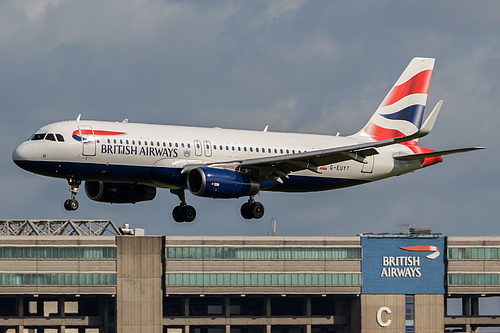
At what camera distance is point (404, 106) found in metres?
102

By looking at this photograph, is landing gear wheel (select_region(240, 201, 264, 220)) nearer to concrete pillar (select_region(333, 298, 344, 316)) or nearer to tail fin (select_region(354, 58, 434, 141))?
tail fin (select_region(354, 58, 434, 141))

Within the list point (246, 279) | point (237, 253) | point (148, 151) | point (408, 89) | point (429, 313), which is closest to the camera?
point (148, 151)

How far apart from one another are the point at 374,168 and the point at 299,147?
24.4 ft

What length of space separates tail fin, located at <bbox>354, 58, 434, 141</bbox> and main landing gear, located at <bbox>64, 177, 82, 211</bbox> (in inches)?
1086

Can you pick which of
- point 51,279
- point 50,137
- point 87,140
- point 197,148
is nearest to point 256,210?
point 197,148

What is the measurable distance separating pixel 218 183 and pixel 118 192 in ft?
34.8

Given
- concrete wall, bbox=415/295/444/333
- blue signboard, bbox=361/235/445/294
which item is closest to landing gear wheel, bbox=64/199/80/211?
concrete wall, bbox=415/295/444/333

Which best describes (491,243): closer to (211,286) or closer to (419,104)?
(211,286)

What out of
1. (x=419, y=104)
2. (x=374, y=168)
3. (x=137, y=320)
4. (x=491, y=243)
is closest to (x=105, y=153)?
(x=374, y=168)

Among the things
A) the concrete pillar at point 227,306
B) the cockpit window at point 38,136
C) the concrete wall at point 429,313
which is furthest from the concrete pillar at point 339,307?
Answer: the cockpit window at point 38,136

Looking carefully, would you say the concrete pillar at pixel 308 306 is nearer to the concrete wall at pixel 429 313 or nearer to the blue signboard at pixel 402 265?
the blue signboard at pixel 402 265

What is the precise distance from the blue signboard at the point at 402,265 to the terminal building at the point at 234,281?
0.49ft

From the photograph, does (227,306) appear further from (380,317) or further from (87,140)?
(87,140)

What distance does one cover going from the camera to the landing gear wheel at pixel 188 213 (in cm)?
8938
